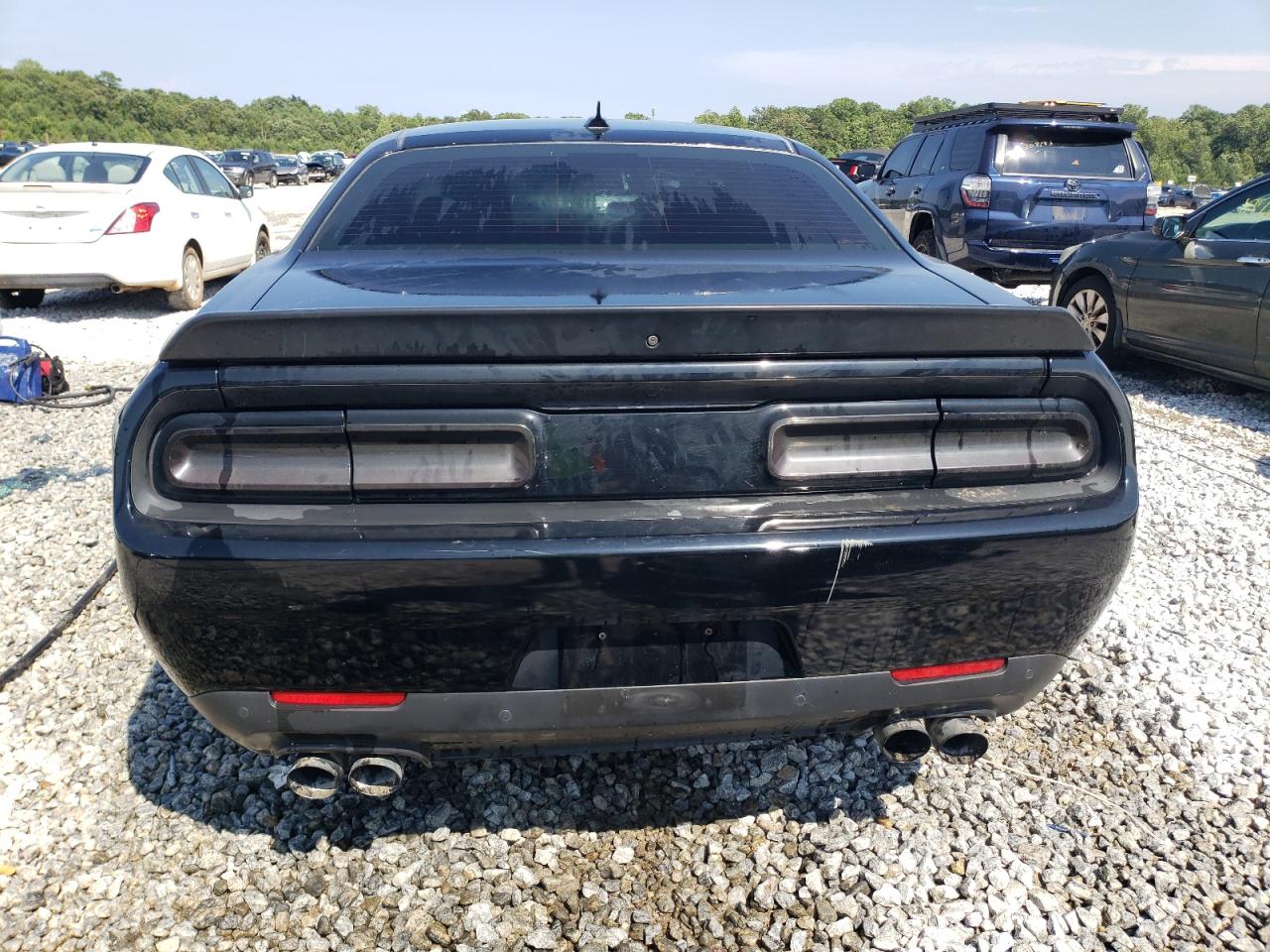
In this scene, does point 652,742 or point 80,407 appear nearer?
point 652,742

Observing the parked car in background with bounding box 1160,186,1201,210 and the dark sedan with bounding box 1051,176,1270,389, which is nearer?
the dark sedan with bounding box 1051,176,1270,389

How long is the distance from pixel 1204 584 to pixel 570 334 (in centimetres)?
315

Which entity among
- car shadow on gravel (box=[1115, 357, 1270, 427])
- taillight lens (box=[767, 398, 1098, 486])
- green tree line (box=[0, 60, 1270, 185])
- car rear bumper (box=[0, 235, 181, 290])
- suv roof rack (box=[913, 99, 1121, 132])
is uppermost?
green tree line (box=[0, 60, 1270, 185])

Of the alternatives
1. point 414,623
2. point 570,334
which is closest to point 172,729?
point 414,623

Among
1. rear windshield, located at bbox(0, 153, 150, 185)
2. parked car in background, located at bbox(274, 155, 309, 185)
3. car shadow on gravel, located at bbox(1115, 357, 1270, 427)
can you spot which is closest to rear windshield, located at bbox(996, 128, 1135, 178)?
car shadow on gravel, located at bbox(1115, 357, 1270, 427)

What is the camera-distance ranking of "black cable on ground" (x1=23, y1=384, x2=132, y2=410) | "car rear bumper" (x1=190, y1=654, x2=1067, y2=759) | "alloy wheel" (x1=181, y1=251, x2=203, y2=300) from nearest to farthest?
"car rear bumper" (x1=190, y1=654, x2=1067, y2=759) < "black cable on ground" (x1=23, y1=384, x2=132, y2=410) < "alloy wheel" (x1=181, y1=251, x2=203, y2=300)

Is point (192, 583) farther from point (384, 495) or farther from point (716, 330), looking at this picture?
point (716, 330)

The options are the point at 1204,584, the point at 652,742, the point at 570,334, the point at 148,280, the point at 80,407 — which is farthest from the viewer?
the point at 148,280

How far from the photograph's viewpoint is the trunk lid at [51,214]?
8.40 m

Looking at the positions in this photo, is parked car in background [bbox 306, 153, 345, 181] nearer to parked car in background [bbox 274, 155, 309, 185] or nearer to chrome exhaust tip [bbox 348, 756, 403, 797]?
parked car in background [bbox 274, 155, 309, 185]

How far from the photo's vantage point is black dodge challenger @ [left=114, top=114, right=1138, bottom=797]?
1702 mm

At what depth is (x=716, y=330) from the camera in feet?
5.64

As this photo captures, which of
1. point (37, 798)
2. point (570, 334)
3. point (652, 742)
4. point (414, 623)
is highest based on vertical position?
point (570, 334)

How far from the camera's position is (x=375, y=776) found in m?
1.97
